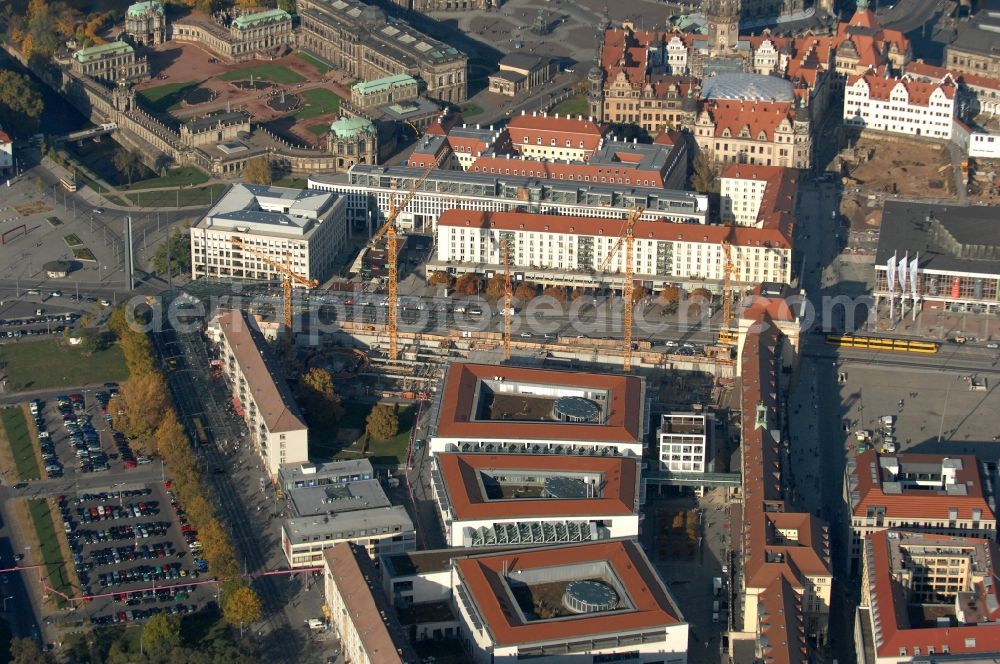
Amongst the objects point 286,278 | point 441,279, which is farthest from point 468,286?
point 286,278

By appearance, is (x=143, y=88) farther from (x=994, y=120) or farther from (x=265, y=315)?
(x=994, y=120)

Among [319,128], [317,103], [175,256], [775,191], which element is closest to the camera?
[175,256]

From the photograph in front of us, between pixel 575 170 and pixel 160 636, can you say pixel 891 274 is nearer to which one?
pixel 575 170

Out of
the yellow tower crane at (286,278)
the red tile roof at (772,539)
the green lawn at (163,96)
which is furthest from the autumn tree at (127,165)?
the red tile roof at (772,539)

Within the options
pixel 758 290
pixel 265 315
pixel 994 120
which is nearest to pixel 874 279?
pixel 758 290

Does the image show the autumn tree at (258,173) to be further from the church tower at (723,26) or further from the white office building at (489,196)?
the church tower at (723,26)
